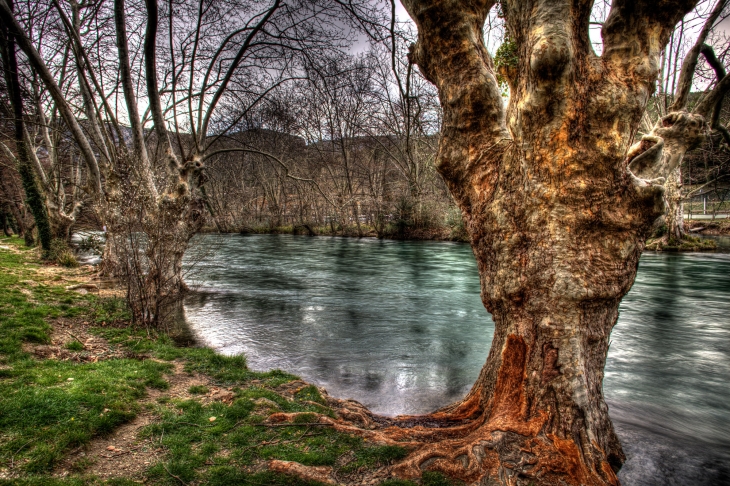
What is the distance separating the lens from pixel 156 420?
3906mm

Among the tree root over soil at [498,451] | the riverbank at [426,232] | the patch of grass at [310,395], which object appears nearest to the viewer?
the tree root over soil at [498,451]

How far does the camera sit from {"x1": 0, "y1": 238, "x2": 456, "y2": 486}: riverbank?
2986 mm

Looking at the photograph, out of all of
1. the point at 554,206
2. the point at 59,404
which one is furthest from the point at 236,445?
the point at 554,206

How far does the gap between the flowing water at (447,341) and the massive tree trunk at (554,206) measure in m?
1.75

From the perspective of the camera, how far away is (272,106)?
11.1m

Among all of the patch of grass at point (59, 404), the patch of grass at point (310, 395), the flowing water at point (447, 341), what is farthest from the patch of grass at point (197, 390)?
the flowing water at point (447, 341)

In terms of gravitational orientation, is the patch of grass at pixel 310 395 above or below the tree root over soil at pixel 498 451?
below

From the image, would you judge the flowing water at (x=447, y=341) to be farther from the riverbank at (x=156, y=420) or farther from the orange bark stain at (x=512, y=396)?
the orange bark stain at (x=512, y=396)

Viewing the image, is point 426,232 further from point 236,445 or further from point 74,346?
point 236,445

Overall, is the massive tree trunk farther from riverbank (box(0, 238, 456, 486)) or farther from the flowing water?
the flowing water

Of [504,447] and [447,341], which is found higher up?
[504,447]

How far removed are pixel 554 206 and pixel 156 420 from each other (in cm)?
429

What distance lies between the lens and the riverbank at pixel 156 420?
2986 millimetres

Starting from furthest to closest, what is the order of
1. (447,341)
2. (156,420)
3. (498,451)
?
(447,341) < (156,420) < (498,451)
